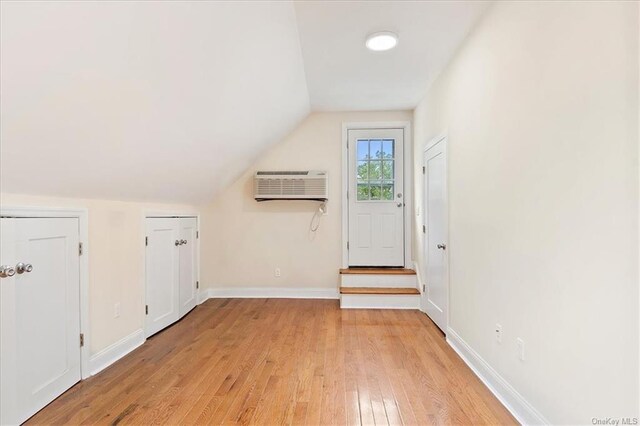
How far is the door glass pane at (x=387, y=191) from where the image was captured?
14.8 ft

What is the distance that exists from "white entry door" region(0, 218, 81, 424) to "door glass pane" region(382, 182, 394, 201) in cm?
343

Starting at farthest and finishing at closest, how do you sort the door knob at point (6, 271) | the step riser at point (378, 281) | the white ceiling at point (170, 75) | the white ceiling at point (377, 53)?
the step riser at point (378, 281), the white ceiling at point (377, 53), the door knob at point (6, 271), the white ceiling at point (170, 75)

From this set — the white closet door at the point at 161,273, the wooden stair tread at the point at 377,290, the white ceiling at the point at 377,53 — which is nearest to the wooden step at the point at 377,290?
the wooden stair tread at the point at 377,290

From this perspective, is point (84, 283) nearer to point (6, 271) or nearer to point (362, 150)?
point (6, 271)

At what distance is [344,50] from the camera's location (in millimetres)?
2756

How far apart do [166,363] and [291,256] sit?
222cm

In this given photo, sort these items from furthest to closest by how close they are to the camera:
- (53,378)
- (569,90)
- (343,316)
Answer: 1. (343,316)
2. (53,378)
3. (569,90)

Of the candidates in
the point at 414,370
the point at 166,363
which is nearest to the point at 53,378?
the point at 166,363

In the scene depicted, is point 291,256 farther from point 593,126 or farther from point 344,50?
point 593,126

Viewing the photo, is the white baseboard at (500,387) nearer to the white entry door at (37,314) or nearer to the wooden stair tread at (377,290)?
the wooden stair tread at (377,290)

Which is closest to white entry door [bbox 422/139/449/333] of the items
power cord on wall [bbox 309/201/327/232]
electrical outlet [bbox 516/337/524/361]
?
electrical outlet [bbox 516/337/524/361]

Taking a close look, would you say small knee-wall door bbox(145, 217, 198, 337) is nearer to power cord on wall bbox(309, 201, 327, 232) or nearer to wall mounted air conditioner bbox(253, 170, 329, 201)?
wall mounted air conditioner bbox(253, 170, 329, 201)

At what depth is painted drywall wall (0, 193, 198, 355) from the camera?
237 centimetres

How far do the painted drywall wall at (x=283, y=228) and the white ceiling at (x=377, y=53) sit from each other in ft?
2.31
